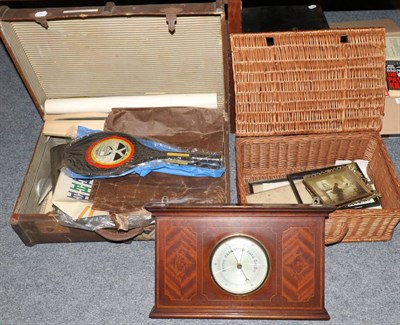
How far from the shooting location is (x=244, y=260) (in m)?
1.46

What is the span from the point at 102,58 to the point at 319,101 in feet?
2.61

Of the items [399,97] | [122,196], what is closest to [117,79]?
[122,196]

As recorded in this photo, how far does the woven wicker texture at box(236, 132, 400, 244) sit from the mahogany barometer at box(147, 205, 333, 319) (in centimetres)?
15

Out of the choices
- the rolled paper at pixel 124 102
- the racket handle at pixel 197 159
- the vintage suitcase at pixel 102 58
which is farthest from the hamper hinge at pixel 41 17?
the racket handle at pixel 197 159

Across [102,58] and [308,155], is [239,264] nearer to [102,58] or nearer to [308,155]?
[308,155]

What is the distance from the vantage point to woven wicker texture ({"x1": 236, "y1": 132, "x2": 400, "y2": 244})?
1.55m

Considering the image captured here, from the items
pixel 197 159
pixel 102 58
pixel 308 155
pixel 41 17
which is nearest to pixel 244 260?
pixel 197 159

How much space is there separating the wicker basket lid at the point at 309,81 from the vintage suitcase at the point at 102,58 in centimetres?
14

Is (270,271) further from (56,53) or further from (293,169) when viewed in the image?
(56,53)

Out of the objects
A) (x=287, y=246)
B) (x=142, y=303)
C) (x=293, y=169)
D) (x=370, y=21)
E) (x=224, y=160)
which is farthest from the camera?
(x=370, y=21)

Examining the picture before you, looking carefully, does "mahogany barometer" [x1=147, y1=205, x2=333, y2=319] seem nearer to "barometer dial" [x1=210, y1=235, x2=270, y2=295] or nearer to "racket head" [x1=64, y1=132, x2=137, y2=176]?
"barometer dial" [x1=210, y1=235, x2=270, y2=295]

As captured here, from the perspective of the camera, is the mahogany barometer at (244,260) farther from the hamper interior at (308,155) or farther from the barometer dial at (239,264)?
the hamper interior at (308,155)

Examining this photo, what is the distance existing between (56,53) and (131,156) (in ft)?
1.58

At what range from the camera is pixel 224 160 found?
1.72 m
